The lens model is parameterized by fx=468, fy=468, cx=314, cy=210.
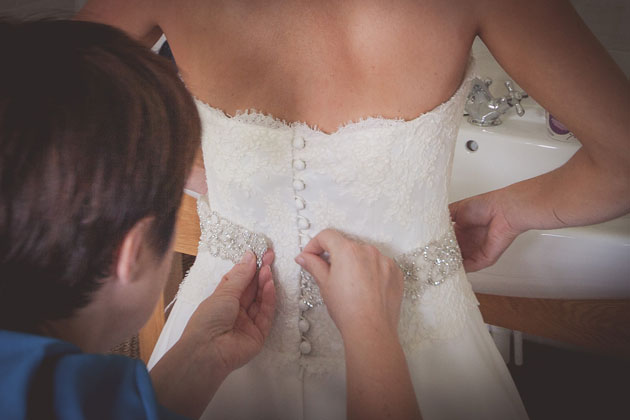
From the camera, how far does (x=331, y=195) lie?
1.60 feet

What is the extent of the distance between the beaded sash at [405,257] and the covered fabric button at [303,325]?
16 millimetres

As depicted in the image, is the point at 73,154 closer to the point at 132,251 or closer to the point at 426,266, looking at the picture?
the point at 132,251

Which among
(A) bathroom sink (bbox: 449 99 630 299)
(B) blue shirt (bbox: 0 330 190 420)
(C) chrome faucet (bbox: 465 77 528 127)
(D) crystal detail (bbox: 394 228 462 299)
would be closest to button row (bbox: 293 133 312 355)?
(D) crystal detail (bbox: 394 228 462 299)

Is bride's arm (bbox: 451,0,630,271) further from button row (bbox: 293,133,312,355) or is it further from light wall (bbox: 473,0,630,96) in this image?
light wall (bbox: 473,0,630,96)

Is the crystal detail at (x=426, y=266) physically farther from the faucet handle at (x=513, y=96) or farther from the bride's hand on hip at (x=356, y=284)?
the faucet handle at (x=513, y=96)

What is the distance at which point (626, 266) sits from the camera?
764 millimetres

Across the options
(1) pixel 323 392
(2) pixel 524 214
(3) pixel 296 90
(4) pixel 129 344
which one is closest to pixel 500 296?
(2) pixel 524 214

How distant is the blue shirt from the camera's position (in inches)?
10.2

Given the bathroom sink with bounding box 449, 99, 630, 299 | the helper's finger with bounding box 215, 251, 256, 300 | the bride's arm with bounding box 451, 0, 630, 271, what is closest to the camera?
the bride's arm with bounding box 451, 0, 630, 271

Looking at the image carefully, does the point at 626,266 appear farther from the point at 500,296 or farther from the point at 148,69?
the point at 148,69

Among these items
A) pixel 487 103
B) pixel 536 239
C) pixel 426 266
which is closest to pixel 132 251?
pixel 426 266

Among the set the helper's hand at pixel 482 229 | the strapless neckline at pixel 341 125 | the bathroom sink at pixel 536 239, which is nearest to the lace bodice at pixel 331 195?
the strapless neckline at pixel 341 125

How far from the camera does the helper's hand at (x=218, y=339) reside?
0.45m

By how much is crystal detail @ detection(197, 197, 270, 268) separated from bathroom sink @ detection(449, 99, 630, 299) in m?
0.51
